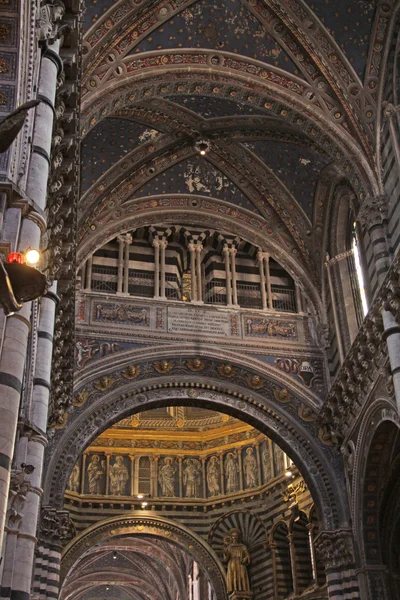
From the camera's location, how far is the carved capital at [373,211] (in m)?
15.1

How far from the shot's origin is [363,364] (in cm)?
1523

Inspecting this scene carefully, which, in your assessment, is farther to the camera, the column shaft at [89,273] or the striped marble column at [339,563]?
the column shaft at [89,273]

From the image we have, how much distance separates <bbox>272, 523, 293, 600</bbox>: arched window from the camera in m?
21.3

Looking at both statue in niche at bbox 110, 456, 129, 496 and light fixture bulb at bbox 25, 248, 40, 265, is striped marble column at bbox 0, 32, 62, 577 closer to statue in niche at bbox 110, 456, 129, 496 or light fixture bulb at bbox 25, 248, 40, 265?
light fixture bulb at bbox 25, 248, 40, 265

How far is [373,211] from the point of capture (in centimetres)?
1520

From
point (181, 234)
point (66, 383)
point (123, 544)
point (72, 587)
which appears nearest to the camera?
point (66, 383)

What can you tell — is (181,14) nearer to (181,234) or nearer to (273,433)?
(181,234)

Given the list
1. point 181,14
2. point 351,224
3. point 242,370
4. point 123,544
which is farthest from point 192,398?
point 123,544

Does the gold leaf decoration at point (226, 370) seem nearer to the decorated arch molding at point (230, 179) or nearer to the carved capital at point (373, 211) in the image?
the decorated arch molding at point (230, 179)

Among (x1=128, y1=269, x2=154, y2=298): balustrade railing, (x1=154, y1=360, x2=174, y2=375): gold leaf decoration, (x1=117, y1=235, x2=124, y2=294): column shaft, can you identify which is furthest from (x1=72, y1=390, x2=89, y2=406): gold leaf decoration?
(x1=128, y1=269, x2=154, y2=298): balustrade railing

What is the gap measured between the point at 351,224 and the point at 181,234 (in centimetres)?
448

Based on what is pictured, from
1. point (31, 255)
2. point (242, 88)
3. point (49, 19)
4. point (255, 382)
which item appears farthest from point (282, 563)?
point (31, 255)

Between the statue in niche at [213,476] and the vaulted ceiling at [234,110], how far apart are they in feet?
26.0

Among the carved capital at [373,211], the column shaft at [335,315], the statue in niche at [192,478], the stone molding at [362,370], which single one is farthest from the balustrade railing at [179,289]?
the statue in niche at [192,478]
